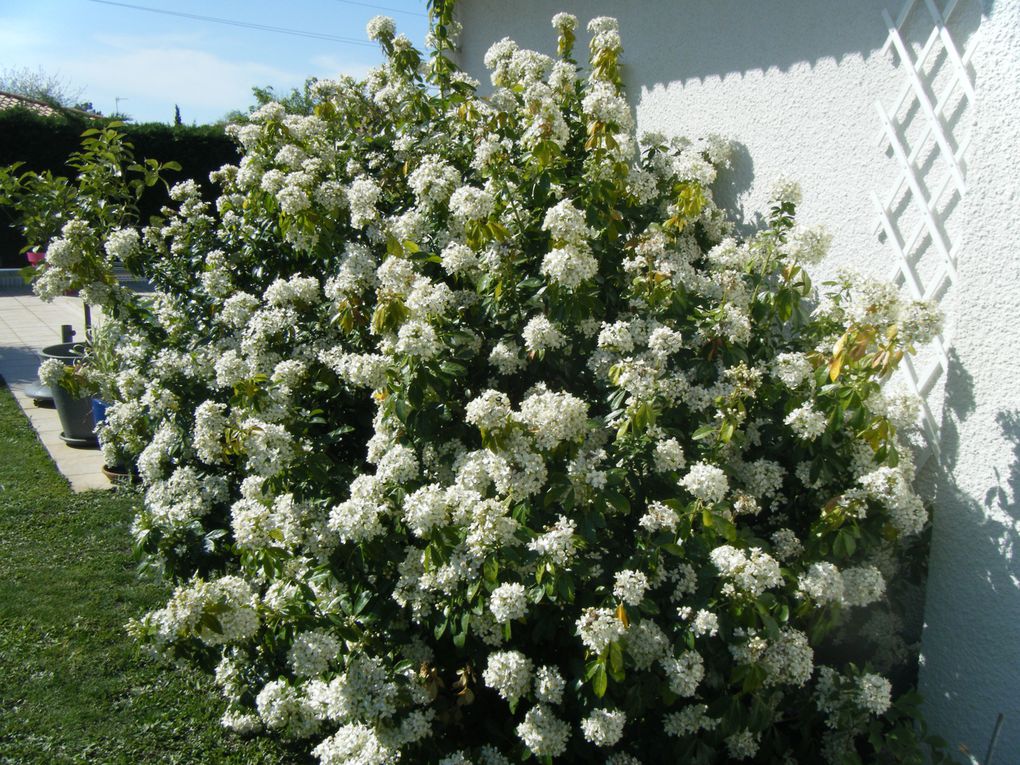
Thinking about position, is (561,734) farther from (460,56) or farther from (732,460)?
(460,56)

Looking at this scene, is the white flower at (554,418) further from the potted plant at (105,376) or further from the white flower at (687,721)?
the potted plant at (105,376)

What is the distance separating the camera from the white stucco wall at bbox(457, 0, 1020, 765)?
8.11 ft

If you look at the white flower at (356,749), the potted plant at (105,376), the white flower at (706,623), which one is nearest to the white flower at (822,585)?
the white flower at (706,623)

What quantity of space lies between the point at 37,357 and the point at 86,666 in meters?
7.49

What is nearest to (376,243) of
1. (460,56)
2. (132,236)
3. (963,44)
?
(132,236)

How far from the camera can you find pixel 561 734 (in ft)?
7.16

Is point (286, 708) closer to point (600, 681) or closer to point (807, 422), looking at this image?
point (600, 681)

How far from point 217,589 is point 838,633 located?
2.10m

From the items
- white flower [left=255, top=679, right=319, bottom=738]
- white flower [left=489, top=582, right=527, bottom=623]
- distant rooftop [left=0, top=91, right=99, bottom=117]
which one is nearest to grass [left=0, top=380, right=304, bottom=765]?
white flower [left=255, top=679, right=319, bottom=738]

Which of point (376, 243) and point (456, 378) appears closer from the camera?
point (456, 378)

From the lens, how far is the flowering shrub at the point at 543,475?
2234mm

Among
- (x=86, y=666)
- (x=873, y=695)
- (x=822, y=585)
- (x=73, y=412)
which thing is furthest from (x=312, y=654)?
(x=73, y=412)

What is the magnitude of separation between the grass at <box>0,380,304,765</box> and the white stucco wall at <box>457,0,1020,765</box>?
248 cm

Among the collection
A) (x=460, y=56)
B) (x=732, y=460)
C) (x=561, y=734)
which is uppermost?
(x=460, y=56)
